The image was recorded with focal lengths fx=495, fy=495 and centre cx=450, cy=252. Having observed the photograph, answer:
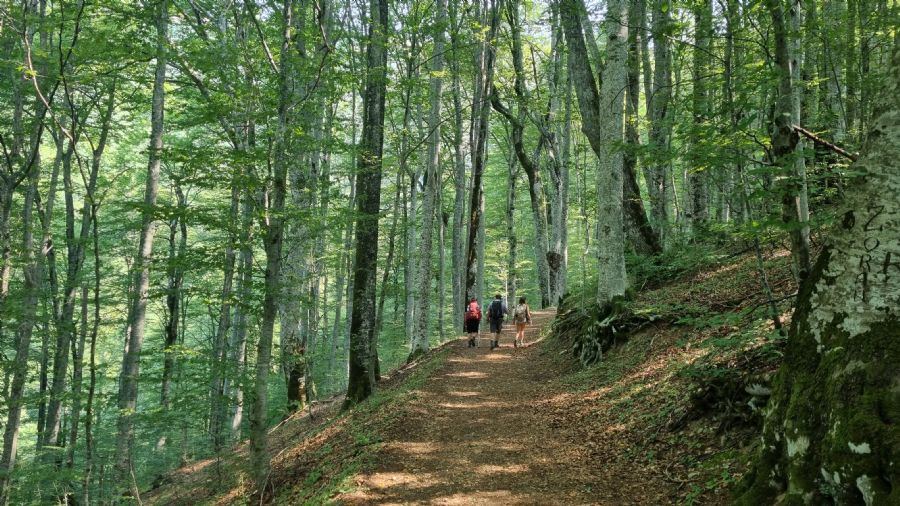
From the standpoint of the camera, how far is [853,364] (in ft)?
8.87

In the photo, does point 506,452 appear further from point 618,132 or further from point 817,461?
point 618,132

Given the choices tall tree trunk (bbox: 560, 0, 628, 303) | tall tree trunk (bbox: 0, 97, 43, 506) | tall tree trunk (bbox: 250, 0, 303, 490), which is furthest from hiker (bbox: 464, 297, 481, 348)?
tall tree trunk (bbox: 0, 97, 43, 506)

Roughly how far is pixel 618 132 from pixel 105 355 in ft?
147

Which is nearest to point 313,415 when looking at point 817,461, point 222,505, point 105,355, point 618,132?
point 222,505

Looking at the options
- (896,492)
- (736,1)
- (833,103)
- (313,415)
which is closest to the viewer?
(896,492)

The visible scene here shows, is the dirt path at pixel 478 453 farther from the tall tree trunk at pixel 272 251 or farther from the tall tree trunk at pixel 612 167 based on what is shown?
the tall tree trunk at pixel 612 167

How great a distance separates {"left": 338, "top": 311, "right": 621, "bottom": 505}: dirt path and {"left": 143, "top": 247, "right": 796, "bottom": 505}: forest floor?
2 cm

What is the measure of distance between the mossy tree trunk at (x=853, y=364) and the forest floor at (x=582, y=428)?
1.09m

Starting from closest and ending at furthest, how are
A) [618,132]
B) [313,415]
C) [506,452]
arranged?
1. [506,452]
2. [618,132]
3. [313,415]

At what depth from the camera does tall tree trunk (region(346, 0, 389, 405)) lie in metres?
9.69

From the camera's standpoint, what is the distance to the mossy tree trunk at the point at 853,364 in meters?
2.49

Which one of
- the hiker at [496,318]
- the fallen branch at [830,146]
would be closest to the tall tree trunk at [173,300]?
the fallen branch at [830,146]

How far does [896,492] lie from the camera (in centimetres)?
229

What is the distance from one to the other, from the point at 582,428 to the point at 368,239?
214 inches
